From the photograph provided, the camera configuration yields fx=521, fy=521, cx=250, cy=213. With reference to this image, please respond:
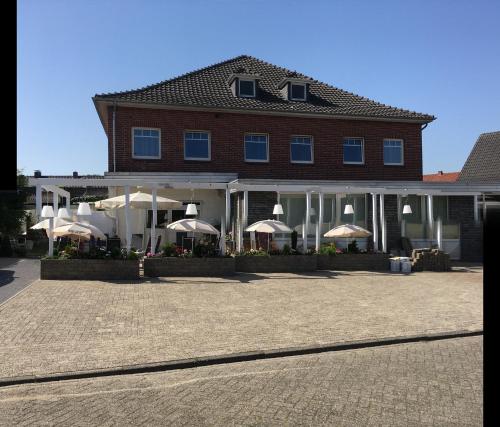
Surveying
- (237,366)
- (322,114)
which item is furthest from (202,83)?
(237,366)

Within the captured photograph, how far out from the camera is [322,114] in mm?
24969

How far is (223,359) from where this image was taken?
709cm

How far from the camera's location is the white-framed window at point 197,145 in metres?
23.6

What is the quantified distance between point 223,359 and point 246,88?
20.1m

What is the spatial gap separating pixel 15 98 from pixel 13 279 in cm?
1539

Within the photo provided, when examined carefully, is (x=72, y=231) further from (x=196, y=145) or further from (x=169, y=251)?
(x=196, y=145)

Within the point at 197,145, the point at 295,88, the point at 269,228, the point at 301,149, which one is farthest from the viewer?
the point at 295,88

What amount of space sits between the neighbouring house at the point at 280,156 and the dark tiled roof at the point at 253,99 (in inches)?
2.7

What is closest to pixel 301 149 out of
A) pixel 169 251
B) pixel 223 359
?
pixel 169 251

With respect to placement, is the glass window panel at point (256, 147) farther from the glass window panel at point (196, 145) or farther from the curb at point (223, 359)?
the curb at point (223, 359)

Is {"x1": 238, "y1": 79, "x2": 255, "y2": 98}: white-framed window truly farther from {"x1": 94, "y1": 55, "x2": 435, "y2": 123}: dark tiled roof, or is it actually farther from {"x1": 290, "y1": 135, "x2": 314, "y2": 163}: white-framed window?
{"x1": 290, "y1": 135, "x2": 314, "y2": 163}: white-framed window

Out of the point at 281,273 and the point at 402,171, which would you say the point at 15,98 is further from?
the point at 402,171

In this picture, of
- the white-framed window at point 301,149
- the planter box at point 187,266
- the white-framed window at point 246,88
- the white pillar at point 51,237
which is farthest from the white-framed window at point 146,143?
the planter box at point 187,266

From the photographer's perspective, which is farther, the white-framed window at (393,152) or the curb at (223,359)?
the white-framed window at (393,152)
